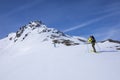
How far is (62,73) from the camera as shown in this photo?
14883 mm

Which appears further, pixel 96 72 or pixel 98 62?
pixel 98 62

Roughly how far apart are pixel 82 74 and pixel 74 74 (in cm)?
65

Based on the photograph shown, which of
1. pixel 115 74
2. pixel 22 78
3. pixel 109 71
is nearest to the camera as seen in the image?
pixel 115 74

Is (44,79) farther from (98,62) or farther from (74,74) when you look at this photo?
(98,62)

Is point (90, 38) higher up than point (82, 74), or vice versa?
point (90, 38)

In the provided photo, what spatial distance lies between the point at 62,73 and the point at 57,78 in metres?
1.11

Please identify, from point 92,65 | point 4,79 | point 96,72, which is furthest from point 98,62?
point 4,79

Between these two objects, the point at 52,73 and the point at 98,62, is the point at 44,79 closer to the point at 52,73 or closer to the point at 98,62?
the point at 52,73

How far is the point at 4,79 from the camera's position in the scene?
703 inches

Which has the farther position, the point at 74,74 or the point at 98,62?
the point at 98,62

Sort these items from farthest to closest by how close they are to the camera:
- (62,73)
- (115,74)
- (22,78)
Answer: (22,78) → (62,73) → (115,74)

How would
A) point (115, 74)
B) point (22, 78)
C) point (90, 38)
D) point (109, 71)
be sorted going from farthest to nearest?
point (90, 38), point (22, 78), point (109, 71), point (115, 74)

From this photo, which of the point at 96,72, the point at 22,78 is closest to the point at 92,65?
the point at 96,72

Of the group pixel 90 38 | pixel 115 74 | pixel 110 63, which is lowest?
pixel 115 74
